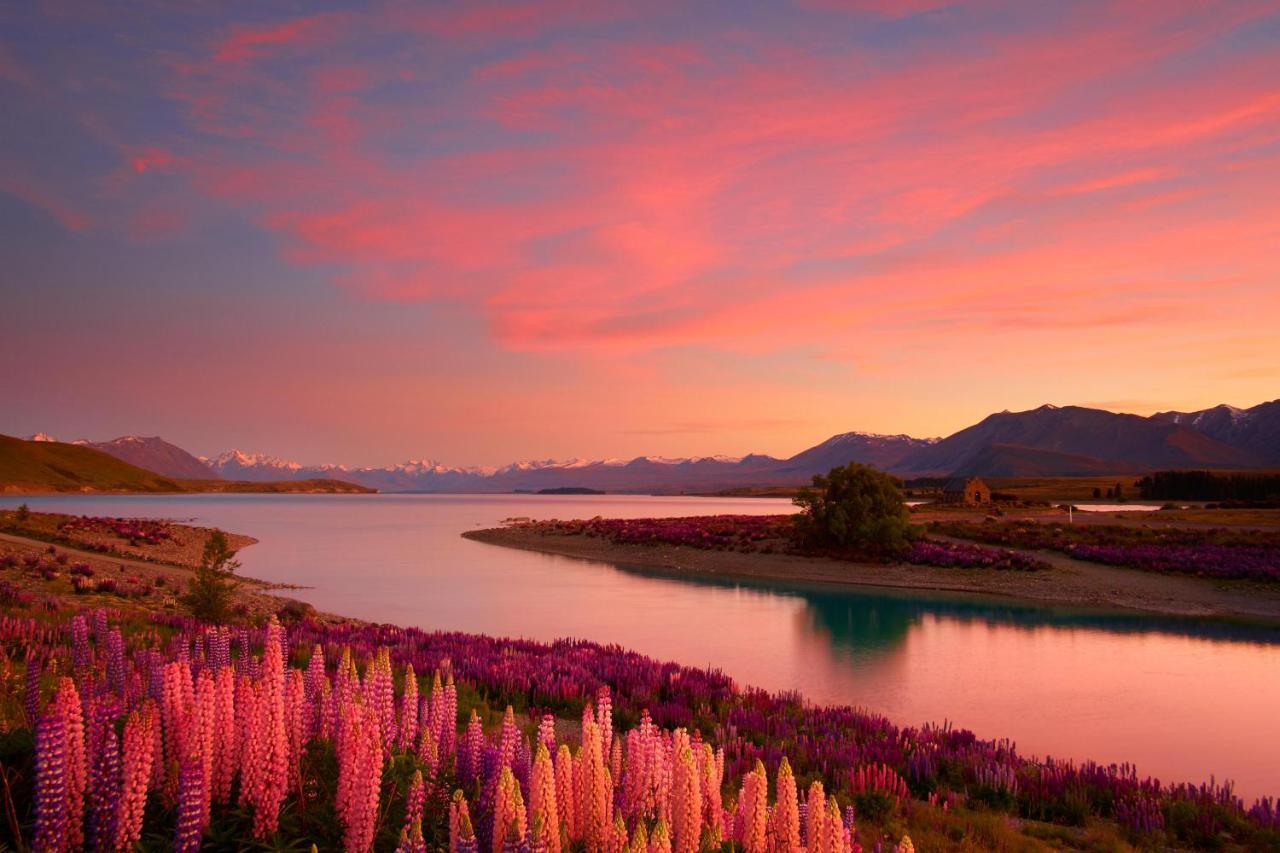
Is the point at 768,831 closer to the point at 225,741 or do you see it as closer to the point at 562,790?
the point at 562,790

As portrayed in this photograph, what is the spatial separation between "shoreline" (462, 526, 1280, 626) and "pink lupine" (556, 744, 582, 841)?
40.1m

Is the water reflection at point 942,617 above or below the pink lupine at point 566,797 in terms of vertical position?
below

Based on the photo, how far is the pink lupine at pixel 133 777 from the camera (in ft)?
13.5

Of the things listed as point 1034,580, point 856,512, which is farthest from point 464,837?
point 856,512

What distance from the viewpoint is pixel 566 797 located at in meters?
4.63

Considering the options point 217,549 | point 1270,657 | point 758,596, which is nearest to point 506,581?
point 758,596

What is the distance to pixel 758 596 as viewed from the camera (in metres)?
42.2

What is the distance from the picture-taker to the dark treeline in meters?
109

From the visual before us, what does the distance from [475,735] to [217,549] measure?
17.4 m

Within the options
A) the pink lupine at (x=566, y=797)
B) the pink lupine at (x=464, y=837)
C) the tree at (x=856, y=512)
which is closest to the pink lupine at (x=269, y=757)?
the pink lupine at (x=464, y=837)

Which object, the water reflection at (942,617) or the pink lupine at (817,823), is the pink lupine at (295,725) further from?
the water reflection at (942,617)

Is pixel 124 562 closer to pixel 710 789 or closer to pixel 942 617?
pixel 942 617

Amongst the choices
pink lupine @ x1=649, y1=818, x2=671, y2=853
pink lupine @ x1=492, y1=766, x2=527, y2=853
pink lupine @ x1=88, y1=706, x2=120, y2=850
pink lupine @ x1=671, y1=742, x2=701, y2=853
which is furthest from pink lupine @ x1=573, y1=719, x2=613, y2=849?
pink lupine @ x1=88, y1=706, x2=120, y2=850

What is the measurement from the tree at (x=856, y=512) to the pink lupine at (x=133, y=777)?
5003 centimetres
